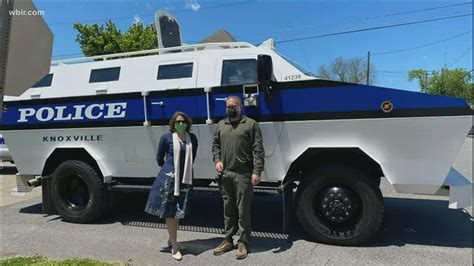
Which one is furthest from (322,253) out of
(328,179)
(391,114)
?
(391,114)

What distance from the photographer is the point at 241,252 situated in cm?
495

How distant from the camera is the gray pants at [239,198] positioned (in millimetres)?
4949

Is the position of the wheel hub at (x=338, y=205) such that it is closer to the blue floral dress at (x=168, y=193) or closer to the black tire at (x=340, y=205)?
the black tire at (x=340, y=205)

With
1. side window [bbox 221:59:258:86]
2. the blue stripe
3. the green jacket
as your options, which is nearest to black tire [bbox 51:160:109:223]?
the blue stripe

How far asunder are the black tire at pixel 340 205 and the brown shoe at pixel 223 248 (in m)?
0.97

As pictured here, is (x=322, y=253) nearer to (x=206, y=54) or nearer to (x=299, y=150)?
(x=299, y=150)

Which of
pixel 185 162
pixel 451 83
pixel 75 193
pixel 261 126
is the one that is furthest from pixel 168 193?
pixel 451 83

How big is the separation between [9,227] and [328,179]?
494 centimetres

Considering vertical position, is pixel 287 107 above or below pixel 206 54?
below

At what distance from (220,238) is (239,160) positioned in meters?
1.43

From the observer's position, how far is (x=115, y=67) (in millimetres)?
6441

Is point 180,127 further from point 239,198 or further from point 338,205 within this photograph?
point 338,205

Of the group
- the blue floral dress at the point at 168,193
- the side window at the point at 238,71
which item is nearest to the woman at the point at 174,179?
the blue floral dress at the point at 168,193

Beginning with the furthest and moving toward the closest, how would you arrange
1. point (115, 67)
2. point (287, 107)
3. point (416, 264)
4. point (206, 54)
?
point (115, 67) < point (206, 54) < point (287, 107) < point (416, 264)
